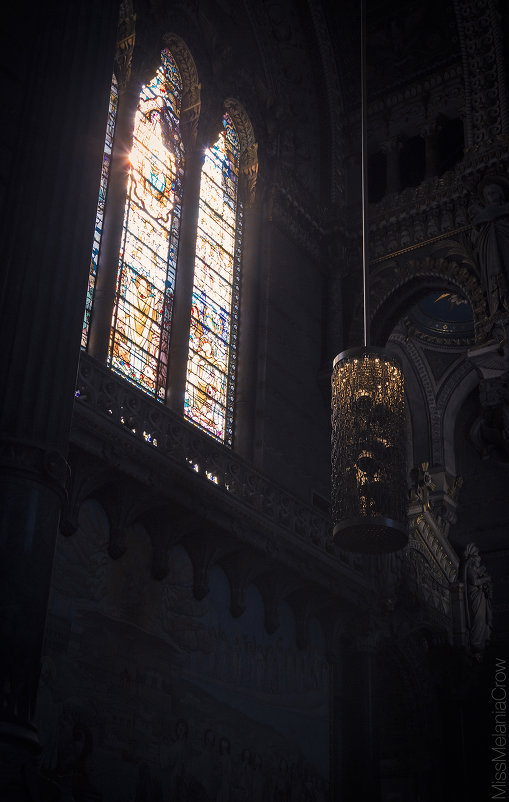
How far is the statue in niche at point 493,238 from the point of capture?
12.8 m

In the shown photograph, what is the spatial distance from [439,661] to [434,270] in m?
5.68

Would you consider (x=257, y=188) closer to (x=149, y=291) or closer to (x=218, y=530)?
(x=149, y=291)

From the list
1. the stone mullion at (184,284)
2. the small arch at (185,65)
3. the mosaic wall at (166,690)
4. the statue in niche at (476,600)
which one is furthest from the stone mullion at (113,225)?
the statue in niche at (476,600)

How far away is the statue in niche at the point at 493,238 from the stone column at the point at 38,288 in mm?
7776

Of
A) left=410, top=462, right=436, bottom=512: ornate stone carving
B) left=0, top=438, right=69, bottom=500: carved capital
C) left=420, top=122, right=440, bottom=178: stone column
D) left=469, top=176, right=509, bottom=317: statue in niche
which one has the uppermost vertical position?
left=420, top=122, right=440, bottom=178: stone column

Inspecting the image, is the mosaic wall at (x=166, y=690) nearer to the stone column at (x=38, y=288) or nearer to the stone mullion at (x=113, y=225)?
the stone mullion at (x=113, y=225)

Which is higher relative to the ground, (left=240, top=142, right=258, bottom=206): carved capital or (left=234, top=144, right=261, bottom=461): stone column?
(left=240, top=142, right=258, bottom=206): carved capital

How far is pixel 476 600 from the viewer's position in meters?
14.8

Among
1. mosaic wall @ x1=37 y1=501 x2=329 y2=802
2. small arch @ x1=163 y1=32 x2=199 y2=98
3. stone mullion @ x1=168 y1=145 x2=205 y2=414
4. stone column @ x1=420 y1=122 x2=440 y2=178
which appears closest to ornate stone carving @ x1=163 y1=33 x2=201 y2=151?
small arch @ x1=163 y1=32 x2=199 y2=98

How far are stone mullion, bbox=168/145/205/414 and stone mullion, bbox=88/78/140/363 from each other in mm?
1167

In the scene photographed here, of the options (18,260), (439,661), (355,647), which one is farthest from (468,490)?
(18,260)

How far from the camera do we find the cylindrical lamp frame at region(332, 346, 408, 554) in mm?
7992

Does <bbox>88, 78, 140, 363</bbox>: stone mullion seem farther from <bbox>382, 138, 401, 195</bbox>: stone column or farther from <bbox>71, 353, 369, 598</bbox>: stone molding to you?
<bbox>382, 138, 401, 195</bbox>: stone column

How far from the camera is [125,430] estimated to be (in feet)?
28.6
